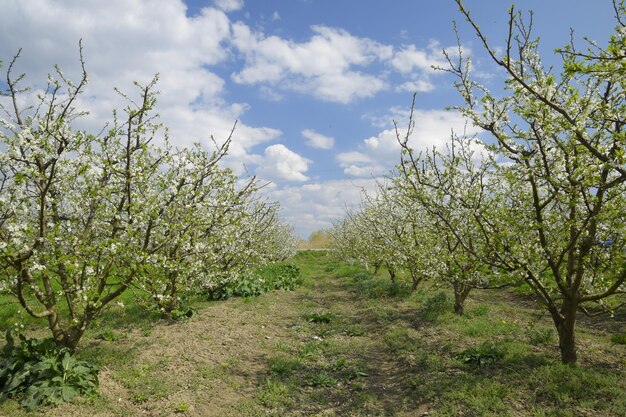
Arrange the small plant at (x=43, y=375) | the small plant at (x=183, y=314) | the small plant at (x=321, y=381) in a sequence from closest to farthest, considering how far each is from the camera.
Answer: the small plant at (x=43, y=375) → the small plant at (x=321, y=381) → the small plant at (x=183, y=314)

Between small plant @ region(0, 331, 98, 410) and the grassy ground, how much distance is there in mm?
235

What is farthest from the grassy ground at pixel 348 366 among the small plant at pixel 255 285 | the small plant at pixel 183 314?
the small plant at pixel 255 285

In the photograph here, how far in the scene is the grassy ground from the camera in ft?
21.9

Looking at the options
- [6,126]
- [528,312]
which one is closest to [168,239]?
[6,126]

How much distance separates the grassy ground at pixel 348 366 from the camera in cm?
668

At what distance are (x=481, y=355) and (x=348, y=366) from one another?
2.83 meters

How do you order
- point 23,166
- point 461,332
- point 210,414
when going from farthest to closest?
1. point 461,332
2. point 210,414
3. point 23,166

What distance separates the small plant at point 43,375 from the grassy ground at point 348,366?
9.2 inches

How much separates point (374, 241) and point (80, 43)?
15385 millimetres

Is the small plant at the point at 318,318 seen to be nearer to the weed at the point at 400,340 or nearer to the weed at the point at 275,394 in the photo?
the weed at the point at 400,340

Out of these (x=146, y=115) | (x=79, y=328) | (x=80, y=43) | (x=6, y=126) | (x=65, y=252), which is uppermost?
(x=80, y=43)

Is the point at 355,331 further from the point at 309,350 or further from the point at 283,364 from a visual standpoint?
the point at 283,364

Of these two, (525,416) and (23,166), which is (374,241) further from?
(23,166)

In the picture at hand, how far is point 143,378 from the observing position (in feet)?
25.0
